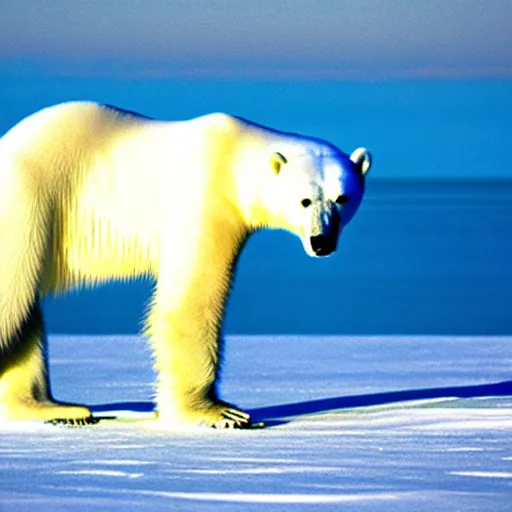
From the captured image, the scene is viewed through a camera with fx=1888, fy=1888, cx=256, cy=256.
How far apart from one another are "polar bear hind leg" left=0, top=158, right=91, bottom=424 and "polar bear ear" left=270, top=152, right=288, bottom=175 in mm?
860

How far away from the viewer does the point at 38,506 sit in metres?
5.21

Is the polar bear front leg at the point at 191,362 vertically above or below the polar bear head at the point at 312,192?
below

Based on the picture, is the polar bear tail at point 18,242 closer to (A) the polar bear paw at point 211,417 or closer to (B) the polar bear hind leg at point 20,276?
(B) the polar bear hind leg at point 20,276

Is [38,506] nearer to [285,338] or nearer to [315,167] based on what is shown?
[315,167]

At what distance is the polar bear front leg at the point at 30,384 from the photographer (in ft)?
22.6

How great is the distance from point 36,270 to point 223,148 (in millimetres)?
804

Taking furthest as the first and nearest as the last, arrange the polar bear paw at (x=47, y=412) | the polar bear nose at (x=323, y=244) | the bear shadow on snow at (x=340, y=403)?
the bear shadow on snow at (x=340, y=403) → the polar bear paw at (x=47, y=412) → the polar bear nose at (x=323, y=244)

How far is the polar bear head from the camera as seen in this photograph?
656 cm

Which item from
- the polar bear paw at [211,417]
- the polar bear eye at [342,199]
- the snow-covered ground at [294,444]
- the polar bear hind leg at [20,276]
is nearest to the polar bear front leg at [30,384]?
the polar bear hind leg at [20,276]

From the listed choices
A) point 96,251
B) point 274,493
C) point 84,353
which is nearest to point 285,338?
point 84,353

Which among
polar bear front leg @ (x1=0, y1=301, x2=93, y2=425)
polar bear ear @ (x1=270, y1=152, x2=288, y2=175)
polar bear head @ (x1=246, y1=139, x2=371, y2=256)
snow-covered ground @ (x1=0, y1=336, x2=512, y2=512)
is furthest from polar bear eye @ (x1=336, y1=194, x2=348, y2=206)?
polar bear front leg @ (x1=0, y1=301, x2=93, y2=425)

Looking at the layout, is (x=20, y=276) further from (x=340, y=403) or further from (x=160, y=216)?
(x=340, y=403)

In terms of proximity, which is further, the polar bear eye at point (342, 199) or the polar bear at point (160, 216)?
the polar bear at point (160, 216)

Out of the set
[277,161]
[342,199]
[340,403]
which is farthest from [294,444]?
[340,403]
